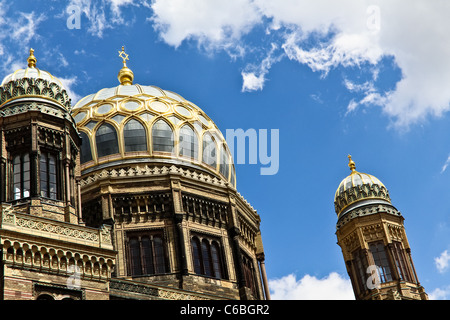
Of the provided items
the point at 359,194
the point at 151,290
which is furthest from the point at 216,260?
the point at 359,194

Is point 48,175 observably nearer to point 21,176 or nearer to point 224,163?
A: point 21,176

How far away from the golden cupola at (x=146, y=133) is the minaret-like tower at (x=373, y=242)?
26.1ft

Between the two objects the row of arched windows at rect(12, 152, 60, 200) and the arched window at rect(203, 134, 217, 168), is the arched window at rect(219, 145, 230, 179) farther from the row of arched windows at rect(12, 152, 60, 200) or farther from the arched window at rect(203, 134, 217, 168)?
the row of arched windows at rect(12, 152, 60, 200)

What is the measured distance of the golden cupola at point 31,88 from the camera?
3153cm

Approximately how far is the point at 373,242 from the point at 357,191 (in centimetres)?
371

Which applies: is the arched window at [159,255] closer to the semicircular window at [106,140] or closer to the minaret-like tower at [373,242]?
the semicircular window at [106,140]

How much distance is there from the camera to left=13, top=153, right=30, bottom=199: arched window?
29469 millimetres

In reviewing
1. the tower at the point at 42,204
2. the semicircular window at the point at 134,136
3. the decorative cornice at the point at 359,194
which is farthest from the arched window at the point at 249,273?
the tower at the point at 42,204

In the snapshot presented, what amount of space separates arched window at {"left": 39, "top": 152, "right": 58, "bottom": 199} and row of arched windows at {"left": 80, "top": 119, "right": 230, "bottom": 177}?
11.0m

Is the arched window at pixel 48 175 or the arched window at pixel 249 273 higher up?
the arched window at pixel 48 175

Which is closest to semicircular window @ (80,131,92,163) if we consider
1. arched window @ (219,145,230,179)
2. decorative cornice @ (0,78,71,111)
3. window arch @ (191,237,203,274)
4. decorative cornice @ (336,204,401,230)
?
window arch @ (191,237,203,274)

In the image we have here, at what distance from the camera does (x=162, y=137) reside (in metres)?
42.6

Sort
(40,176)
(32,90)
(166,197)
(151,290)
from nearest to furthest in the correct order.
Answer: (40,176) → (151,290) → (32,90) → (166,197)

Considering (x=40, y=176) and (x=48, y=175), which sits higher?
(x=48, y=175)
